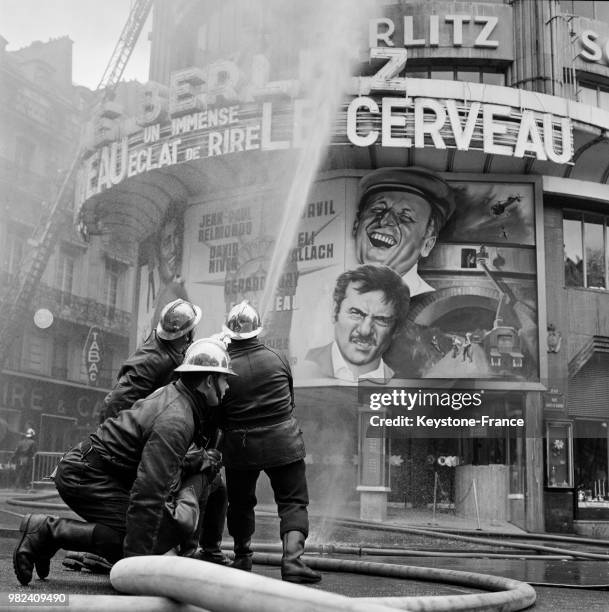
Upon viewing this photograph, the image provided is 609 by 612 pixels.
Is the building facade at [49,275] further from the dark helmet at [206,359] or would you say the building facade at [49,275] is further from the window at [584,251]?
the dark helmet at [206,359]

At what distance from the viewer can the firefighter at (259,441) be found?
18.3 feet

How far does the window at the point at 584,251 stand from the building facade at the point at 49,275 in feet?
52.7

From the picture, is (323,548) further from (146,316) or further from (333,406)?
(146,316)

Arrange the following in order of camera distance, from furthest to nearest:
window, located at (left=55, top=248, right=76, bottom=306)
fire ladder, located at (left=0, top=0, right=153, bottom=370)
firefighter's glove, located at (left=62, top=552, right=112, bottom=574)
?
window, located at (left=55, top=248, right=76, bottom=306) → fire ladder, located at (left=0, top=0, right=153, bottom=370) → firefighter's glove, located at (left=62, top=552, right=112, bottom=574)

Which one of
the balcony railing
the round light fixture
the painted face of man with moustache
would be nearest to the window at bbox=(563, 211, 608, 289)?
the painted face of man with moustache

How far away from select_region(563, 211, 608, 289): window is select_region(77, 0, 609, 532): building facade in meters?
0.05

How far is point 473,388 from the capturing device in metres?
17.3

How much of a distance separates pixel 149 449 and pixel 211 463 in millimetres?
1091

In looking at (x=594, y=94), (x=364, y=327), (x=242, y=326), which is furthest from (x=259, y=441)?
(x=594, y=94)

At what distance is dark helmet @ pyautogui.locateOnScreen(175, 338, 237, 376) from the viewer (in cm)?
479

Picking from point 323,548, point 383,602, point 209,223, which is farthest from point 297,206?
point 383,602

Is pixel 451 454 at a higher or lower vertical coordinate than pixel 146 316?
lower

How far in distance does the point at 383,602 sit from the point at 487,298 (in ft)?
47.7

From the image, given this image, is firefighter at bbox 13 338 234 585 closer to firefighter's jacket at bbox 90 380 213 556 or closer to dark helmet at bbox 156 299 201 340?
firefighter's jacket at bbox 90 380 213 556
